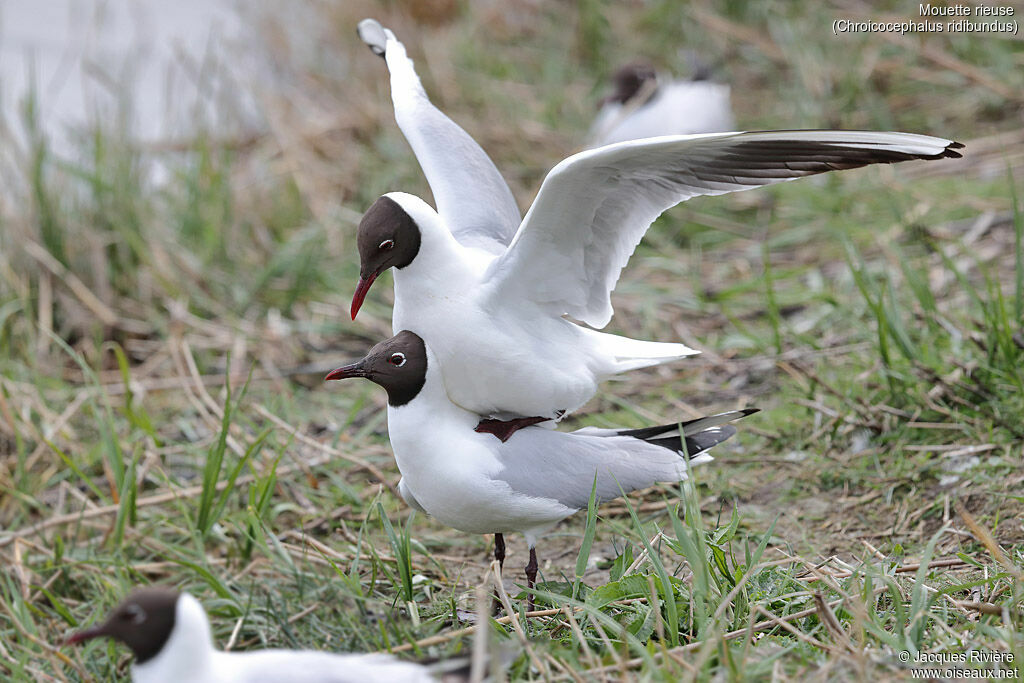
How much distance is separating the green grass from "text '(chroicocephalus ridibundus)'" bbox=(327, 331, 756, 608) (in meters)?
0.14

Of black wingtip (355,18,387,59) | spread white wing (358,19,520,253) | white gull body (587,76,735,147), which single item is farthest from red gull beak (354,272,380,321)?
white gull body (587,76,735,147)

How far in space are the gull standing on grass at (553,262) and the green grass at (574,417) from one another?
397 millimetres

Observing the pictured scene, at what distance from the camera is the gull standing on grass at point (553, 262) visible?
263 cm

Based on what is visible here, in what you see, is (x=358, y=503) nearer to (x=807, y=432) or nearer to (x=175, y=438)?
(x=175, y=438)

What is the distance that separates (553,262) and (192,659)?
4.51ft

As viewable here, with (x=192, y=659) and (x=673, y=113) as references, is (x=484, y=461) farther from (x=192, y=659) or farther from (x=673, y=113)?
(x=673, y=113)

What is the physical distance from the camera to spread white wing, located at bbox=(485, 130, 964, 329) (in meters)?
2.54

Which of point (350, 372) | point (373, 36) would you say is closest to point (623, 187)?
point (350, 372)

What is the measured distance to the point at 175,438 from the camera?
4.33 metres

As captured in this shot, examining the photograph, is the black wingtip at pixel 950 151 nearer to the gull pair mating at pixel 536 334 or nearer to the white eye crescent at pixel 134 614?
the gull pair mating at pixel 536 334

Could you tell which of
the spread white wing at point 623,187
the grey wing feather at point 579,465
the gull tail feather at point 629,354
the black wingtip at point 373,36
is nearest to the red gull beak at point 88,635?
the grey wing feather at point 579,465

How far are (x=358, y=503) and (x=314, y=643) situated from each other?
1.02 metres

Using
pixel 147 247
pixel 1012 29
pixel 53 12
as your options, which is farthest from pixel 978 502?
pixel 53 12

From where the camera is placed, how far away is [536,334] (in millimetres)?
3053
